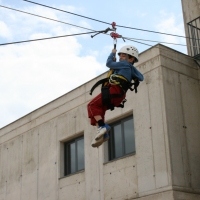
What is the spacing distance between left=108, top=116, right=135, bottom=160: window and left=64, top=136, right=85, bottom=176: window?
5.33 ft

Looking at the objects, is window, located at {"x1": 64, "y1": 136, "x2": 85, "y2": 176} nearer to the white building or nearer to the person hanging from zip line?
the white building

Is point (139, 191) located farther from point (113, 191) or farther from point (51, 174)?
point (51, 174)

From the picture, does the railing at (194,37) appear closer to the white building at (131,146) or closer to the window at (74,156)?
the white building at (131,146)

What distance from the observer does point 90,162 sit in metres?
16.2

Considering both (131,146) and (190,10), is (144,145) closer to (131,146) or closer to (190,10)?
(131,146)

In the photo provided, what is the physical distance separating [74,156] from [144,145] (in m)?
4.01

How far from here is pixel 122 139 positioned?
15.7m

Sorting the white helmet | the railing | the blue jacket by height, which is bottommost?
the blue jacket

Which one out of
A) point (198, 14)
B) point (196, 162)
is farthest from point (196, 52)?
point (196, 162)

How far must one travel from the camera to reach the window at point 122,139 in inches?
605

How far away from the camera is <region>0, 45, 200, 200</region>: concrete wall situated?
13750 millimetres

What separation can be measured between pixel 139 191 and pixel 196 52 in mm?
5542

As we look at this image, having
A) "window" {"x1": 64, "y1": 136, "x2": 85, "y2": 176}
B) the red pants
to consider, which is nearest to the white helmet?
the red pants

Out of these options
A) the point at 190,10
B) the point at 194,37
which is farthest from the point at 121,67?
the point at 190,10
